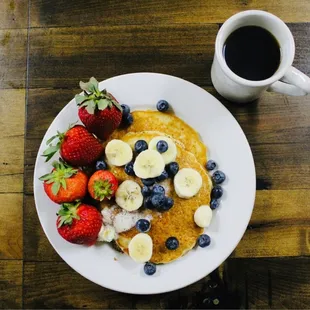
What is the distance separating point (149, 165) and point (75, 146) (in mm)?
201

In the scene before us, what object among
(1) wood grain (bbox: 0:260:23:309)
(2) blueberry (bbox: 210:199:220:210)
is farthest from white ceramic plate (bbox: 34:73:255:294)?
(1) wood grain (bbox: 0:260:23:309)

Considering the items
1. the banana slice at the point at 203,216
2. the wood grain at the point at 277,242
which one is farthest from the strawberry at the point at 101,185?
the wood grain at the point at 277,242

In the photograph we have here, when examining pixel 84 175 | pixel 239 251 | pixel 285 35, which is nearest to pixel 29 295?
pixel 84 175

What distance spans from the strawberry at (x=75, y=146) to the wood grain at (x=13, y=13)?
18.0 inches

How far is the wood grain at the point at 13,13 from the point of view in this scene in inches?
61.2

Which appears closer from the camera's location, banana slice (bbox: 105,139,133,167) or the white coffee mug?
the white coffee mug

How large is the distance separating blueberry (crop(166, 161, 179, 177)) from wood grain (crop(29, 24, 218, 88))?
29cm

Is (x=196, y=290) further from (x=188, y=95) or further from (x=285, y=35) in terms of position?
(x=285, y=35)

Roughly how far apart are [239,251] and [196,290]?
174 millimetres

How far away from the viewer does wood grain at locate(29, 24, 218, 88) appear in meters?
1.52

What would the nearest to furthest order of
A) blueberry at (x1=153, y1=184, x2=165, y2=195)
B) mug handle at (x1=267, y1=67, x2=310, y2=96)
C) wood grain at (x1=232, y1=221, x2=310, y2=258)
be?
mug handle at (x1=267, y1=67, x2=310, y2=96) < blueberry at (x1=153, y1=184, x2=165, y2=195) < wood grain at (x1=232, y1=221, x2=310, y2=258)

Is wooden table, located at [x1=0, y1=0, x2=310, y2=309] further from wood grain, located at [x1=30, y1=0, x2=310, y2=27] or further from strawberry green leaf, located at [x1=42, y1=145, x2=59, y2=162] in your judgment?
strawberry green leaf, located at [x1=42, y1=145, x2=59, y2=162]

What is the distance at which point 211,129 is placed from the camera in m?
1.40

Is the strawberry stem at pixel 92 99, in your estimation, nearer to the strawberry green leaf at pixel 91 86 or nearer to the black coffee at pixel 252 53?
the strawberry green leaf at pixel 91 86
